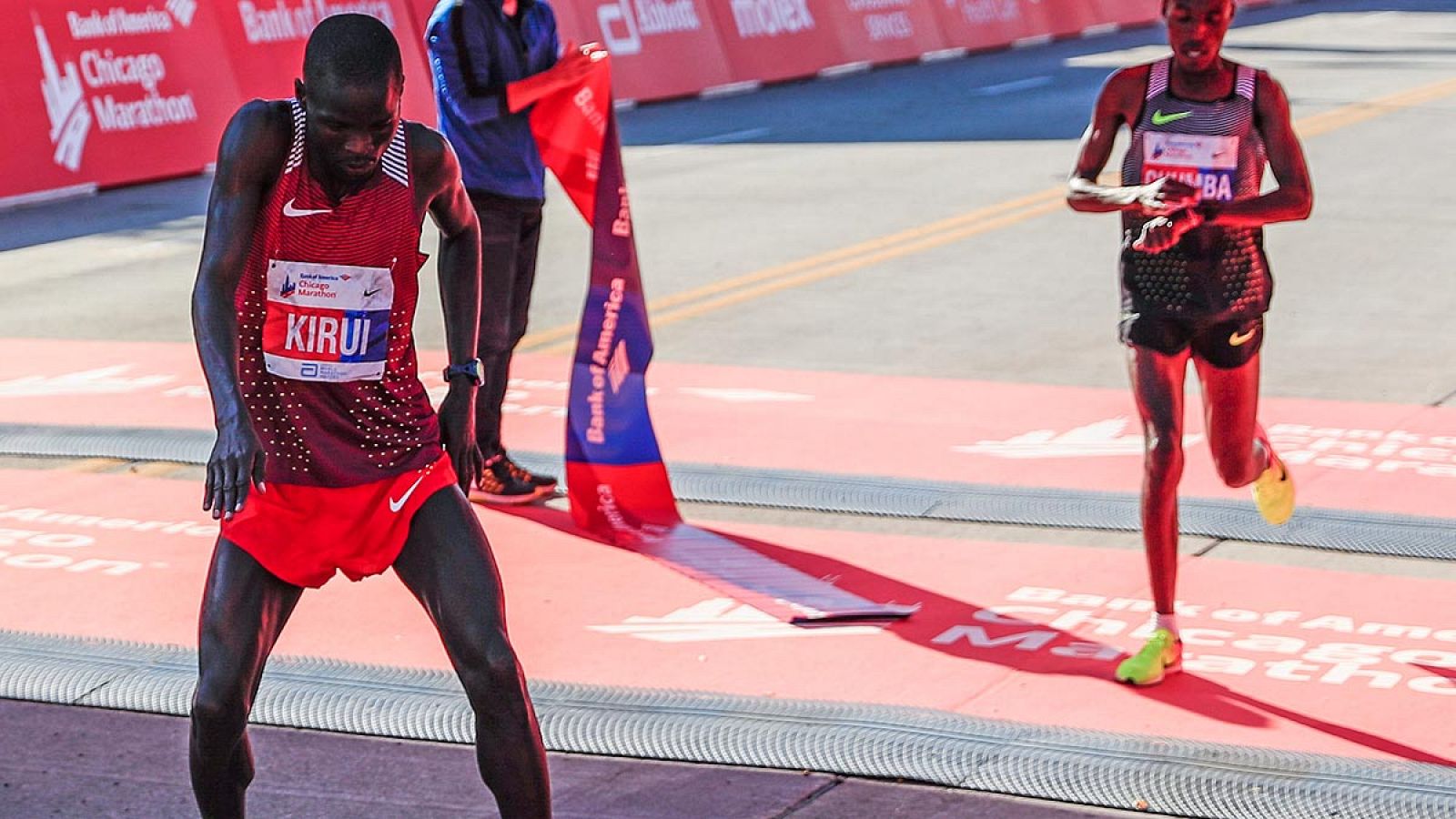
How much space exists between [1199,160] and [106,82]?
13.9 meters

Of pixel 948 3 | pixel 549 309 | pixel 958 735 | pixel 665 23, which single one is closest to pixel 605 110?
pixel 958 735

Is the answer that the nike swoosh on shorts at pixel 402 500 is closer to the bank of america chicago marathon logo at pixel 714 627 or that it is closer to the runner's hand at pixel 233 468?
the runner's hand at pixel 233 468

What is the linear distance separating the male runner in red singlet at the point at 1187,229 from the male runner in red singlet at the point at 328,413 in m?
2.23

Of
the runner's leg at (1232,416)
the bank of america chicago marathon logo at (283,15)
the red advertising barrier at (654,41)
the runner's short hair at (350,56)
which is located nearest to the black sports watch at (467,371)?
the runner's short hair at (350,56)

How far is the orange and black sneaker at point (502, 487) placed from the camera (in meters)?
8.22

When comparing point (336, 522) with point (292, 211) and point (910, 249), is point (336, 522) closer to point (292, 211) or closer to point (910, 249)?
point (292, 211)

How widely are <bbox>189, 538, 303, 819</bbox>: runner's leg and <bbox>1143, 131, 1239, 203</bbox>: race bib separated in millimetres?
2816

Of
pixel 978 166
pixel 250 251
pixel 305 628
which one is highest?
pixel 250 251

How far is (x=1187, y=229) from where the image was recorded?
19.0 ft

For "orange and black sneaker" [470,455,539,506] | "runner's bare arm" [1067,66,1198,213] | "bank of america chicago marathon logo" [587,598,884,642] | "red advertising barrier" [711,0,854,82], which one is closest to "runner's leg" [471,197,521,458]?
"orange and black sneaker" [470,455,539,506]

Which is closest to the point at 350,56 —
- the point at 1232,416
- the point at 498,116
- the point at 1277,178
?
the point at 1277,178

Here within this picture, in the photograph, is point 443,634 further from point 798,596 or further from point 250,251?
point 798,596

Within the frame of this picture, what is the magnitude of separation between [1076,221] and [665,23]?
1062cm

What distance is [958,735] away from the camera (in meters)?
5.53
